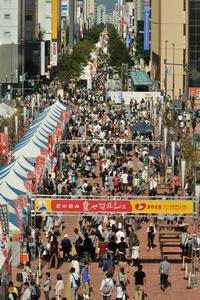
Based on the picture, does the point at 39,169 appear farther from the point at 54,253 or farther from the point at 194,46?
the point at 194,46

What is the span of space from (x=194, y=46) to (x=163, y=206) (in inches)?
2214

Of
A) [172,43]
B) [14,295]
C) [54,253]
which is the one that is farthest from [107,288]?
[172,43]

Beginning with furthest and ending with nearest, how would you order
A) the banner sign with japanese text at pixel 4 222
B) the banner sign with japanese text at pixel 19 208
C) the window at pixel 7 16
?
the window at pixel 7 16
the banner sign with japanese text at pixel 19 208
the banner sign with japanese text at pixel 4 222

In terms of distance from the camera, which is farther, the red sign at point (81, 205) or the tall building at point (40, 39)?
the tall building at point (40, 39)

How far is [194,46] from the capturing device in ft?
266

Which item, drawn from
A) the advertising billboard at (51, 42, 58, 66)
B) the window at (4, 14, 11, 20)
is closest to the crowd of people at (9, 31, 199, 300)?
the window at (4, 14, 11, 20)

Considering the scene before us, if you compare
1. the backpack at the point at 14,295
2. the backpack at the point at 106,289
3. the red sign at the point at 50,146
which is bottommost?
the backpack at the point at 106,289

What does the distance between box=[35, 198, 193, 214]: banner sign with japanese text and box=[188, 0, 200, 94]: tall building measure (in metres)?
55.3

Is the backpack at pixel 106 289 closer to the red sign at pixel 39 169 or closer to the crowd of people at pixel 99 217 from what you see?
the crowd of people at pixel 99 217

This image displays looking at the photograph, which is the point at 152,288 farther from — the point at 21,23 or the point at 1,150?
the point at 21,23

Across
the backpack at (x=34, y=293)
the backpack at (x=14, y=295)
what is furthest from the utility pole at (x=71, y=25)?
the backpack at (x=14, y=295)

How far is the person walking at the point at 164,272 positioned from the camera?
77.1 feet

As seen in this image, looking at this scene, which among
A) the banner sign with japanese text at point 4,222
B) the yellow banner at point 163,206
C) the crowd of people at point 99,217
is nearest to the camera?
the crowd of people at point 99,217

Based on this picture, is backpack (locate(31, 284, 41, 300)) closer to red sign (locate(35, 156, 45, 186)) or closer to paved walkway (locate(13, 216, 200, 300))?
paved walkway (locate(13, 216, 200, 300))
